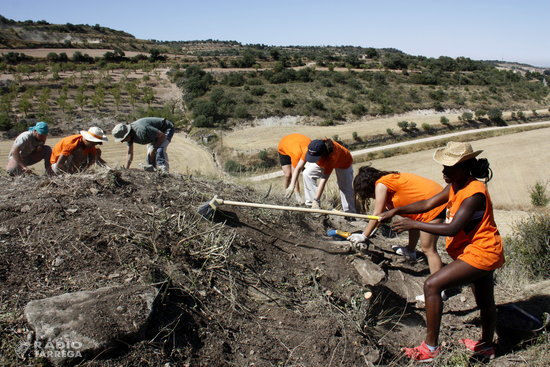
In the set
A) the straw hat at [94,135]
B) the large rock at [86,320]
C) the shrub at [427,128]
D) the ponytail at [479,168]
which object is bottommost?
the shrub at [427,128]

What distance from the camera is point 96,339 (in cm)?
225

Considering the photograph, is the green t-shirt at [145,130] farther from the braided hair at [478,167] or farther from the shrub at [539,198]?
the shrub at [539,198]

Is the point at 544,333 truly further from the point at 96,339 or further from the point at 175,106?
the point at 175,106

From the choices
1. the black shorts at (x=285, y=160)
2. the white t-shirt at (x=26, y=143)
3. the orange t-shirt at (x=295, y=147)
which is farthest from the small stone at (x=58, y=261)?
the black shorts at (x=285, y=160)

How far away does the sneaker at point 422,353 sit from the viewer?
9.92ft

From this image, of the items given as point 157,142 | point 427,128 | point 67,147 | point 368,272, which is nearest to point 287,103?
point 427,128

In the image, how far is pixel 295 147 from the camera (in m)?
5.84

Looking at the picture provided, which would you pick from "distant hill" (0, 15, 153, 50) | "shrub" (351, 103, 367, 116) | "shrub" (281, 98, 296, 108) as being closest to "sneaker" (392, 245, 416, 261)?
"shrub" (281, 98, 296, 108)

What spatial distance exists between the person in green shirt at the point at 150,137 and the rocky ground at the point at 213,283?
1383 millimetres

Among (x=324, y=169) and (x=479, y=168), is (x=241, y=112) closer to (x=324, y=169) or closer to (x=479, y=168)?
(x=324, y=169)

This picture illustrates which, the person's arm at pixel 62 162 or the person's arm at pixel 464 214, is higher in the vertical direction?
the person's arm at pixel 464 214

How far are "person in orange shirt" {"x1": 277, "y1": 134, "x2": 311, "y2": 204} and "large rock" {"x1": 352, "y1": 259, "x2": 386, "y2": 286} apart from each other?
5.96 ft

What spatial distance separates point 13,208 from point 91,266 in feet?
3.22

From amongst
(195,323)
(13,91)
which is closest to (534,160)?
(195,323)
